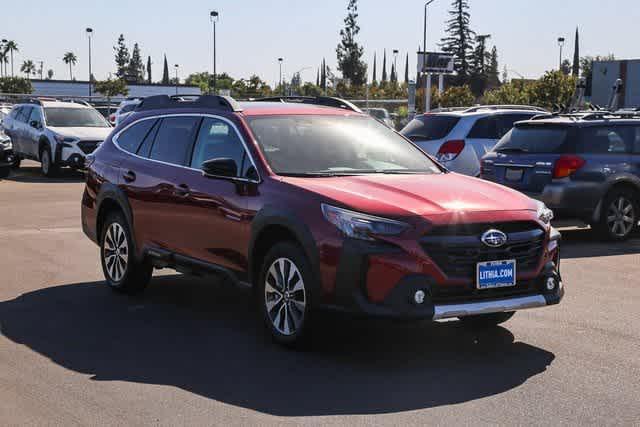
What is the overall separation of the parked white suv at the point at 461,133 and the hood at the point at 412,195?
8.73 metres

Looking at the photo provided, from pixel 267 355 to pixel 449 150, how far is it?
9.91 m

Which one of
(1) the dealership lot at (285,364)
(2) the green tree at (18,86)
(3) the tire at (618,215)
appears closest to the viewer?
(1) the dealership lot at (285,364)

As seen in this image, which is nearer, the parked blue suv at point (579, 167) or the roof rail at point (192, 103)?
the roof rail at point (192, 103)

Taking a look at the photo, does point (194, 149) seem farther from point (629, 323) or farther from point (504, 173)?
point (504, 173)

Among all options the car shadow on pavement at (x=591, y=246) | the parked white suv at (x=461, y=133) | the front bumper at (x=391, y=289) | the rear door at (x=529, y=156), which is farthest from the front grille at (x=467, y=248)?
the parked white suv at (x=461, y=133)

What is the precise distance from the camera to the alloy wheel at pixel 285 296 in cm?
664

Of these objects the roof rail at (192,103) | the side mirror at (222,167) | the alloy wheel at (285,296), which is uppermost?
the roof rail at (192,103)

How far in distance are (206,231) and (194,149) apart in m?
0.80

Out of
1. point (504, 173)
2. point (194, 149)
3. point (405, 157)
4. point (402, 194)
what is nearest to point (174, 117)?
point (194, 149)

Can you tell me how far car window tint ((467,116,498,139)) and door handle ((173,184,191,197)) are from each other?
8.99 metres

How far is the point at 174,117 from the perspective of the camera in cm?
859

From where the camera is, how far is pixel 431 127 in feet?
53.9

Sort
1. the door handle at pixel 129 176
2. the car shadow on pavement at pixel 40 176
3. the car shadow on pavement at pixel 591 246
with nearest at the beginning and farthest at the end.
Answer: the door handle at pixel 129 176 < the car shadow on pavement at pixel 591 246 < the car shadow on pavement at pixel 40 176

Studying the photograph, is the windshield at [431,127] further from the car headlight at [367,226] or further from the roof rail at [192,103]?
the car headlight at [367,226]
